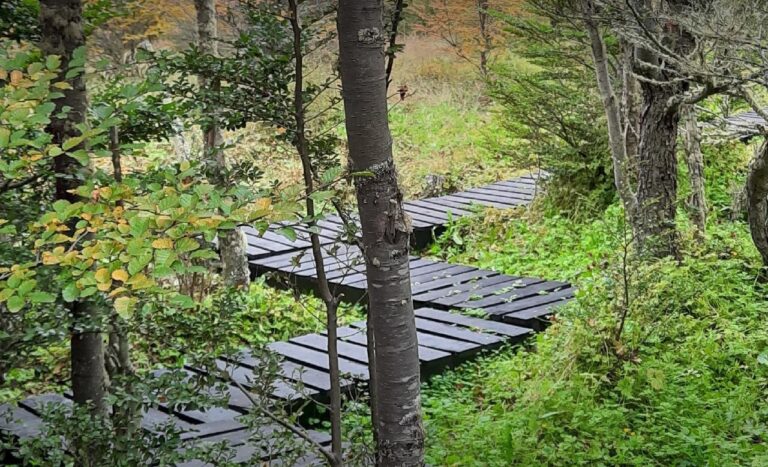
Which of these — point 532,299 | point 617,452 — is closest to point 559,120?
point 532,299

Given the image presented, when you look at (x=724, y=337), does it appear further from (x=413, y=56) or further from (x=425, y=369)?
(x=413, y=56)

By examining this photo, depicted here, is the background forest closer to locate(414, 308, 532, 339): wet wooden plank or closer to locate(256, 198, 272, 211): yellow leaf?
locate(256, 198, 272, 211): yellow leaf

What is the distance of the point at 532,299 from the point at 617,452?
8.00 feet

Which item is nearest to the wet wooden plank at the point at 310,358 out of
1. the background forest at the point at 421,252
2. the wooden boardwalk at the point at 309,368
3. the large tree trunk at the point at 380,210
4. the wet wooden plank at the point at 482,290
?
the wooden boardwalk at the point at 309,368

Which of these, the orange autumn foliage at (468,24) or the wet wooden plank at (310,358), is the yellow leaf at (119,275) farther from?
the orange autumn foliage at (468,24)

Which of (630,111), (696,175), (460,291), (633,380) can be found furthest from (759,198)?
(460,291)

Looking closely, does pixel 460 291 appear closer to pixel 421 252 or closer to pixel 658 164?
pixel 658 164

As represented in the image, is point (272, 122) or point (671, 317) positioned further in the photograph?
point (671, 317)

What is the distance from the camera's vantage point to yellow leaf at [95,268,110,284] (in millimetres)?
2012

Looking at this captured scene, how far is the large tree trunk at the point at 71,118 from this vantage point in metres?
2.94

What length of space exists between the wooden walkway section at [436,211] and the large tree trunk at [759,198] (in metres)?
3.39

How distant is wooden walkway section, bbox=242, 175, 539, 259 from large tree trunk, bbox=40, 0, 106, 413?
5.03m

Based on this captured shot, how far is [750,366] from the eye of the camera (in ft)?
16.4

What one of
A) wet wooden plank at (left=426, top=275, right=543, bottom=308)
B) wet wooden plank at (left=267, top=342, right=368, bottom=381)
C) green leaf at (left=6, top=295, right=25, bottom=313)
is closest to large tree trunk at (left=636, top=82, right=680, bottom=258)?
wet wooden plank at (left=426, top=275, right=543, bottom=308)
